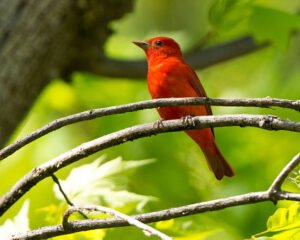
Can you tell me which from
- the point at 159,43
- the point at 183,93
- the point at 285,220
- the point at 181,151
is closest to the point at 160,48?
the point at 159,43

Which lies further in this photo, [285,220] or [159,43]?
[159,43]

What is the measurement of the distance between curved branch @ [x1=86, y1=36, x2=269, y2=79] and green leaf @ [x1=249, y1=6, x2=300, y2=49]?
0.61 m

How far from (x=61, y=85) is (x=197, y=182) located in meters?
1.71

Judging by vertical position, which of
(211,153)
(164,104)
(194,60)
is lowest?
(164,104)

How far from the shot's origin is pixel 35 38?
4.31m

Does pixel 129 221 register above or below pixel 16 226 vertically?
below

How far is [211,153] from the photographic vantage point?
4207 millimetres

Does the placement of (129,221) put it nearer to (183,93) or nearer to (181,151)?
(183,93)

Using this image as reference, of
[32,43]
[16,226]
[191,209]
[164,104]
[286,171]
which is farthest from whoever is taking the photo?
[32,43]

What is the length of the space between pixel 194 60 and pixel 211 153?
1.22 metres

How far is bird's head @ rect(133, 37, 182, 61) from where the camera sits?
15.2ft

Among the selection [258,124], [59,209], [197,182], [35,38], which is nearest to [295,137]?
[197,182]

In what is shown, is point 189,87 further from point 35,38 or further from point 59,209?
A: point 59,209

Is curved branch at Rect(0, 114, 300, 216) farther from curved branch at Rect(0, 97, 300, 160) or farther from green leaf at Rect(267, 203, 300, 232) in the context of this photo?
green leaf at Rect(267, 203, 300, 232)
